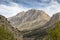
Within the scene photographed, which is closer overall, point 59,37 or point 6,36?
point 6,36

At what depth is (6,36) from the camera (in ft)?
321

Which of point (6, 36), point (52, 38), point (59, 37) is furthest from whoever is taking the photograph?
point (52, 38)

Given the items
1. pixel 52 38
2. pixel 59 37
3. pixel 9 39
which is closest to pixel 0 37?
pixel 9 39

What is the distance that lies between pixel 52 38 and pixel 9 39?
38.3m

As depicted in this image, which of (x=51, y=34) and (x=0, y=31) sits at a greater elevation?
(x=0, y=31)

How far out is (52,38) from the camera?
130750 millimetres

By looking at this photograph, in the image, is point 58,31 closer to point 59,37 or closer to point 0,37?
point 59,37

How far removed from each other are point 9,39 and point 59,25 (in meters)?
31.8

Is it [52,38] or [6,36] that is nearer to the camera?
[6,36]

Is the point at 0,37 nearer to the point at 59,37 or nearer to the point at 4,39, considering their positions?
the point at 4,39

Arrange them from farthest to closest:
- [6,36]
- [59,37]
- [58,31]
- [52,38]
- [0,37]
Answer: [52,38], [58,31], [59,37], [6,36], [0,37]

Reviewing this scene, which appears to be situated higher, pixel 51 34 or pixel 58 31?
pixel 58 31

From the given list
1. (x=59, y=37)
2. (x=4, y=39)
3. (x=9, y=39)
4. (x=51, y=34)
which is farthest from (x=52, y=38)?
(x=4, y=39)

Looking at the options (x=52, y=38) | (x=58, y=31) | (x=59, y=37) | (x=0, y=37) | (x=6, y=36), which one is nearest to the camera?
(x=0, y=37)
